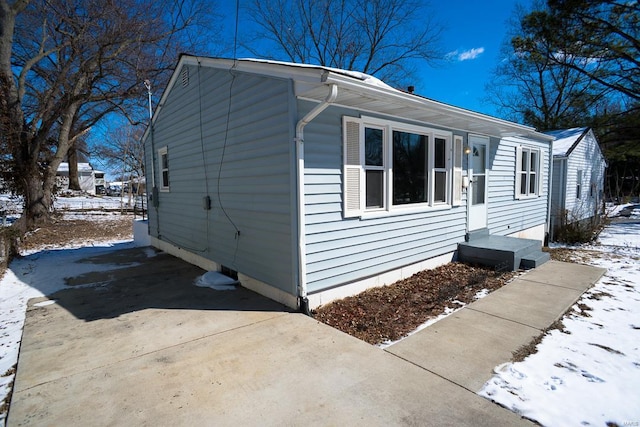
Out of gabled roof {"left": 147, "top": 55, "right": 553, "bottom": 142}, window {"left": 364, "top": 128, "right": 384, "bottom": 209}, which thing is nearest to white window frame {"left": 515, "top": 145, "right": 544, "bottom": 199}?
gabled roof {"left": 147, "top": 55, "right": 553, "bottom": 142}

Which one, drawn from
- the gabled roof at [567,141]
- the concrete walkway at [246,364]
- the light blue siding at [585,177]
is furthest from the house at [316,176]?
the light blue siding at [585,177]

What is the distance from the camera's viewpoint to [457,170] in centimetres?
633

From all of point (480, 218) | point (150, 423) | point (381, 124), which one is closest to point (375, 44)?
point (480, 218)

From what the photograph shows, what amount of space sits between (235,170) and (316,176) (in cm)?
158

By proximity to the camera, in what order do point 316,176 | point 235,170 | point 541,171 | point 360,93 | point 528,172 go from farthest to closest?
point 541,171 < point 528,172 < point 235,170 < point 316,176 < point 360,93

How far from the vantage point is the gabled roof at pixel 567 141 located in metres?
12.1

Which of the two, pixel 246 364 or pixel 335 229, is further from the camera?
pixel 335 229

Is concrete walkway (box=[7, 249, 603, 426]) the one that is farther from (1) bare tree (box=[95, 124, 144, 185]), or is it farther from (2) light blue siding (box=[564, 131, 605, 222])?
(1) bare tree (box=[95, 124, 144, 185])

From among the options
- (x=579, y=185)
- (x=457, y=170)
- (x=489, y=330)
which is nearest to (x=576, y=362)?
(x=489, y=330)

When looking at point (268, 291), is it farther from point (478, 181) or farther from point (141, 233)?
point (141, 233)

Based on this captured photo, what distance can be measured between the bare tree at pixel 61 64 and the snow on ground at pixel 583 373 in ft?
45.1

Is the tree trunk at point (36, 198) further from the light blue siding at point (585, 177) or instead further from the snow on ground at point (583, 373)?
the light blue siding at point (585, 177)

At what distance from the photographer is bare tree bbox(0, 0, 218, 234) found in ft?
35.9

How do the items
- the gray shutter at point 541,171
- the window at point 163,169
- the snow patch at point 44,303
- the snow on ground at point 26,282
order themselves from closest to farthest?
the snow on ground at point 26,282 < the snow patch at point 44,303 < the window at point 163,169 < the gray shutter at point 541,171
